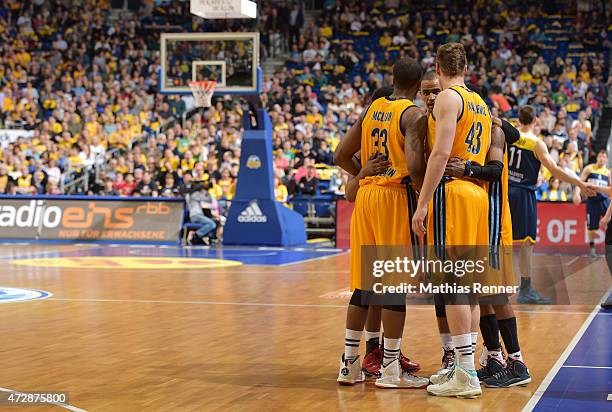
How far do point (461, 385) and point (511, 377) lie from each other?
57 cm

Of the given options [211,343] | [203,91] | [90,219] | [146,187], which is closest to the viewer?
[211,343]

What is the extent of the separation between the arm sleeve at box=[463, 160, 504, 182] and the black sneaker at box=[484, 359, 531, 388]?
1.28 m

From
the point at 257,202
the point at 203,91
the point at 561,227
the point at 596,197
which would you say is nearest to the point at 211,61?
the point at 203,91

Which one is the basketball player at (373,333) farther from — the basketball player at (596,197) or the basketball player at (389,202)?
the basketball player at (596,197)

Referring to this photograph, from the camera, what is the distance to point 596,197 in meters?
17.3

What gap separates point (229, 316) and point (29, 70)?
940 inches

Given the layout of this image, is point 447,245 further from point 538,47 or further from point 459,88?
point 538,47

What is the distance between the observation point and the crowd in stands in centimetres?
2417

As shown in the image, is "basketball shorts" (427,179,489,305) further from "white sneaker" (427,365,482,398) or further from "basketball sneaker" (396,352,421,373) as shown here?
"basketball sneaker" (396,352,421,373)

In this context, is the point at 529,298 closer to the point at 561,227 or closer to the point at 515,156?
the point at 515,156

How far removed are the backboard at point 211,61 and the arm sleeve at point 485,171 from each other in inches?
535

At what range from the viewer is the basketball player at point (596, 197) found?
50.7ft

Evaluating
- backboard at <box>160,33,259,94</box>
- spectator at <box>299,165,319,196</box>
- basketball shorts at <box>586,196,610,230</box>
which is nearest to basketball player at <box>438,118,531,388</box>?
basketball shorts at <box>586,196,610,230</box>

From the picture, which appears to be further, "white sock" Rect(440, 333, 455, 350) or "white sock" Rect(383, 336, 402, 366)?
"white sock" Rect(440, 333, 455, 350)
